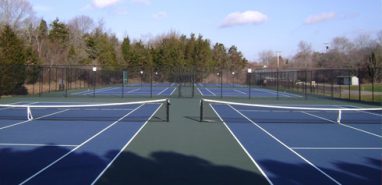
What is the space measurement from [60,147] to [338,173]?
6720mm

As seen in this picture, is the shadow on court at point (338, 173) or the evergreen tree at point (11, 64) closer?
the shadow on court at point (338, 173)

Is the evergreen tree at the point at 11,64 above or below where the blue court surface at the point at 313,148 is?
above

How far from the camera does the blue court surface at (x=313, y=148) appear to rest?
7971 millimetres

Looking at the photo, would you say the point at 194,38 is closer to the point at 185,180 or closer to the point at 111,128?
the point at 111,128

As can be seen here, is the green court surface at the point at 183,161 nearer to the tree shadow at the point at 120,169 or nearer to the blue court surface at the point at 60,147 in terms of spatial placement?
the tree shadow at the point at 120,169

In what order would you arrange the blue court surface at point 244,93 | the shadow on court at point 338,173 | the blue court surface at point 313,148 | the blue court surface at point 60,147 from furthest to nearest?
1. the blue court surface at point 244,93
2. the blue court surface at point 313,148
3. the blue court surface at point 60,147
4. the shadow on court at point 338,173

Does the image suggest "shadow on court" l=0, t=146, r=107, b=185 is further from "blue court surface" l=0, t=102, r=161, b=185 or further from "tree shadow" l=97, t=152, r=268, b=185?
"tree shadow" l=97, t=152, r=268, b=185

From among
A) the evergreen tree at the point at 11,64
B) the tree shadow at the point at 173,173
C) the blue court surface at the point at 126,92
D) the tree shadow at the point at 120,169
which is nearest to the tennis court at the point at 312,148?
the tree shadow at the point at 173,173

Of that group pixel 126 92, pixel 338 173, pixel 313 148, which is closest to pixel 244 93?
pixel 126 92

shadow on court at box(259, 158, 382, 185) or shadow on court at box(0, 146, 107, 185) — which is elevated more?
shadow on court at box(0, 146, 107, 185)

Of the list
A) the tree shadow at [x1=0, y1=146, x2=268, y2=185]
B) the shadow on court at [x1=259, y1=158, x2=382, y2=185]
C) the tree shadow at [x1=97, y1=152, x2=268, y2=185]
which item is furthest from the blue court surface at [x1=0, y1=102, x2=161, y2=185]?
the shadow on court at [x1=259, y1=158, x2=382, y2=185]

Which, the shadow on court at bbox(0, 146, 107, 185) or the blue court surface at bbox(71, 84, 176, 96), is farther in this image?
the blue court surface at bbox(71, 84, 176, 96)

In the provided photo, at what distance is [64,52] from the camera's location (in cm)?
5988

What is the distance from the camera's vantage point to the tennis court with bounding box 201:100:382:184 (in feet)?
26.2
